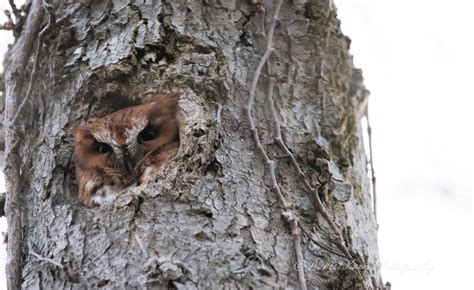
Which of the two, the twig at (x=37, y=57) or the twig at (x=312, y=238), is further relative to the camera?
the twig at (x=37, y=57)

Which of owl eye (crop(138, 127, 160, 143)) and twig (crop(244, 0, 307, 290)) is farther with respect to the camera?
owl eye (crop(138, 127, 160, 143))

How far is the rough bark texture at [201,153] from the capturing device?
1803mm

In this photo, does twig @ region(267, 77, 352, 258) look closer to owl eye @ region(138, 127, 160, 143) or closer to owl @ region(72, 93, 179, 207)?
owl @ region(72, 93, 179, 207)

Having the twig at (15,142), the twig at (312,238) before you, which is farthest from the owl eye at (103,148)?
the twig at (312,238)

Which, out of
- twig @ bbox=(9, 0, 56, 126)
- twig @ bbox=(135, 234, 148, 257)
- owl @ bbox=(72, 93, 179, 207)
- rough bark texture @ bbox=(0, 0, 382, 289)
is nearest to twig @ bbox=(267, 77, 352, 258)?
rough bark texture @ bbox=(0, 0, 382, 289)

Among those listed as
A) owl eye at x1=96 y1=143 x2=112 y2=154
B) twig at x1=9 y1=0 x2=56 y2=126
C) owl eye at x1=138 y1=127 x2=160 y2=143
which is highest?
twig at x1=9 y1=0 x2=56 y2=126

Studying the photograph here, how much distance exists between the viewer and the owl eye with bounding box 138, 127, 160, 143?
92.1 inches

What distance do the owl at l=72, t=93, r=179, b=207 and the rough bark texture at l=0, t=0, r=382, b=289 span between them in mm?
41

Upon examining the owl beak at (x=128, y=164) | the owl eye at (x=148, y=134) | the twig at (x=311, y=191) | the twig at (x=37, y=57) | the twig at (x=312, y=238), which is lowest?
Result: the twig at (x=312, y=238)

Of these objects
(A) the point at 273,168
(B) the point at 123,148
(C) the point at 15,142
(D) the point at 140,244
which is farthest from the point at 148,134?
(D) the point at 140,244

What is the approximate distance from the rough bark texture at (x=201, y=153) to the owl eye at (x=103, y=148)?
0.56 ft

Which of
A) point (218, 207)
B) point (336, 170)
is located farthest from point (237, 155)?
point (336, 170)

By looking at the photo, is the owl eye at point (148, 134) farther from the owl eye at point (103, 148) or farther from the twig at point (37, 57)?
the twig at point (37, 57)

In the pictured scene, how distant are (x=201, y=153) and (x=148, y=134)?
0.45 metres
